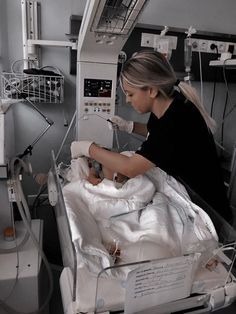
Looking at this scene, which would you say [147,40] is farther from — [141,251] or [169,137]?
[141,251]

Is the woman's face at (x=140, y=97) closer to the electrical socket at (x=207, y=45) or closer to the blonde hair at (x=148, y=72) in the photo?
the blonde hair at (x=148, y=72)

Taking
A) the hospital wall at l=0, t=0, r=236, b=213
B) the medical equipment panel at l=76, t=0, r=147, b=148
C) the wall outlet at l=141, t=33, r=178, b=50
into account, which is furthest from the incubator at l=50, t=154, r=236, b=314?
the wall outlet at l=141, t=33, r=178, b=50

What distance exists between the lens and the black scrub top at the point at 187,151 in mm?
1088

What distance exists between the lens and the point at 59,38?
1.88m

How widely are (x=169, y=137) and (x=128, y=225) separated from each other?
38cm

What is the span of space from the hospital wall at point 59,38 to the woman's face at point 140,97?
583 millimetres

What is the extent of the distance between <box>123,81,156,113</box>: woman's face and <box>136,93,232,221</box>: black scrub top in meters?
0.10

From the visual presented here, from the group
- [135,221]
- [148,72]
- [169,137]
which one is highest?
[148,72]

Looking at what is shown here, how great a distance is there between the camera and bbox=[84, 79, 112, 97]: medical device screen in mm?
1444

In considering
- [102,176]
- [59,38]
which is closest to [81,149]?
[102,176]

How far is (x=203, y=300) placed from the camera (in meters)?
0.82

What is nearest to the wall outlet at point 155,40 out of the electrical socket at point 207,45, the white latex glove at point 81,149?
the electrical socket at point 207,45

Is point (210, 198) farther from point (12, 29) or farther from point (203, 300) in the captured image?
point (12, 29)

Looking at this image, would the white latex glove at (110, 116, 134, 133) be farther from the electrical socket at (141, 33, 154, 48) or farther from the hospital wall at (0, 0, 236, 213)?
the electrical socket at (141, 33, 154, 48)
